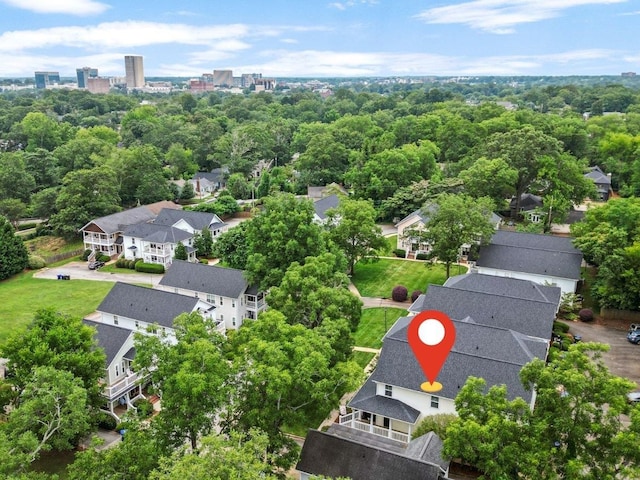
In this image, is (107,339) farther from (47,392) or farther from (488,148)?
(488,148)

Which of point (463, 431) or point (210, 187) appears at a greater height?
point (463, 431)

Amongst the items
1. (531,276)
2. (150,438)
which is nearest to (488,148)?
(531,276)

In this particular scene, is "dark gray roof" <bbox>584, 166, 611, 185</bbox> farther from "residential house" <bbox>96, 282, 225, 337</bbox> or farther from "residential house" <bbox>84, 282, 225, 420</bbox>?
"residential house" <bbox>84, 282, 225, 420</bbox>

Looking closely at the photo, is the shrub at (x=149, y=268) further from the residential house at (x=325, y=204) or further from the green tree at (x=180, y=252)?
the residential house at (x=325, y=204)

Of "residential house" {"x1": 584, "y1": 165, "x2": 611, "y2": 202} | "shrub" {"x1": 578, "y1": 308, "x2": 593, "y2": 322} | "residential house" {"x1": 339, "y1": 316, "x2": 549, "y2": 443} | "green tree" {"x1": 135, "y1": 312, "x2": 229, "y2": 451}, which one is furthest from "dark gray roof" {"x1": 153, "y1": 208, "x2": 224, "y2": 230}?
"residential house" {"x1": 584, "y1": 165, "x2": 611, "y2": 202}

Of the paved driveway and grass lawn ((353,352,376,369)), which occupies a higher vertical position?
the paved driveway

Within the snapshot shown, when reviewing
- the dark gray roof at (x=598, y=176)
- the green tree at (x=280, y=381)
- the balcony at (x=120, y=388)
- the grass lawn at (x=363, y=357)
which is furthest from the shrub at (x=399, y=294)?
the dark gray roof at (x=598, y=176)
